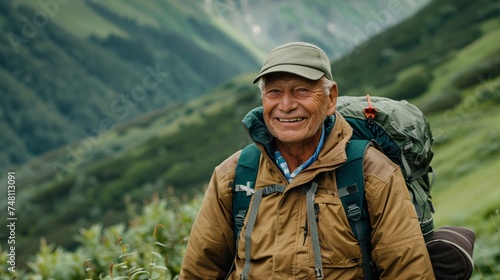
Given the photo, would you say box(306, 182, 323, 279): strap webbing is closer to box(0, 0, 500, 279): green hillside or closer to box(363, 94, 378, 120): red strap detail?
box(363, 94, 378, 120): red strap detail

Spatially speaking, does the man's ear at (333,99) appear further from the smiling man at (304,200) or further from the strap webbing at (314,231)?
the strap webbing at (314,231)

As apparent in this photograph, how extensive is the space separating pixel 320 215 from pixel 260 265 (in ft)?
1.60

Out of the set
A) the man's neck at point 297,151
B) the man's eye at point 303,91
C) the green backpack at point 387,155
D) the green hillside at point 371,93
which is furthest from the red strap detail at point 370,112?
the green hillside at point 371,93

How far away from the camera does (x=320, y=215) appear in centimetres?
361

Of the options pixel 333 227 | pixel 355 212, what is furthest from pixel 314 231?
pixel 355 212

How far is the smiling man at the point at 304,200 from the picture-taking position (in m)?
3.55

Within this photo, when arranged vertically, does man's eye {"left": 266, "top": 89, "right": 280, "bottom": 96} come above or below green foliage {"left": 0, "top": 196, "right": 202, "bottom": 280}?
above

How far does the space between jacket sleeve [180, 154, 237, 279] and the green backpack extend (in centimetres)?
6

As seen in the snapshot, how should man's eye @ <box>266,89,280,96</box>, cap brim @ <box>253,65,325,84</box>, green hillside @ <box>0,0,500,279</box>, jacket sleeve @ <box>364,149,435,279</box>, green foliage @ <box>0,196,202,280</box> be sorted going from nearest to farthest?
jacket sleeve @ <box>364,149,435,279</box> < cap brim @ <box>253,65,325,84</box> < man's eye @ <box>266,89,280,96</box> < green foliage @ <box>0,196,202,280</box> < green hillside @ <box>0,0,500,279</box>

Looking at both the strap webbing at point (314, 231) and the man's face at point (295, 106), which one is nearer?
the strap webbing at point (314, 231)

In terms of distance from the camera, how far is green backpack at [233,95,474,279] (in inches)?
142

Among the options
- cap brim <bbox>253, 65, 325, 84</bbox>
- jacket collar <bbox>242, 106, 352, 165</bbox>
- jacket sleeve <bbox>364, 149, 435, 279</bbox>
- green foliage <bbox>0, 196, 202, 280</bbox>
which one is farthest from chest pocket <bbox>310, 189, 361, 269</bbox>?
green foliage <bbox>0, 196, 202, 280</bbox>

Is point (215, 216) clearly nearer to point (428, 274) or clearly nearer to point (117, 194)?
point (428, 274)

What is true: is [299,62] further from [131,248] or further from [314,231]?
[131,248]
